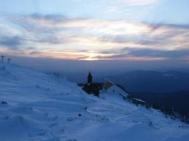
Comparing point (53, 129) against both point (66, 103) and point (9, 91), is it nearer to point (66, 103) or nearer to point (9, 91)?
point (66, 103)

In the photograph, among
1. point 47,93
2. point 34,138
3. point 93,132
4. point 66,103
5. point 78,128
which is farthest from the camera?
point 47,93

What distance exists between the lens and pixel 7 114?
16.1 meters

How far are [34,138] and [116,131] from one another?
117 inches

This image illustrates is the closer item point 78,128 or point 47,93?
point 78,128

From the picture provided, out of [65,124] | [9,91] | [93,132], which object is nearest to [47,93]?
[9,91]

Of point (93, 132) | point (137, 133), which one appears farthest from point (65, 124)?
point (137, 133)

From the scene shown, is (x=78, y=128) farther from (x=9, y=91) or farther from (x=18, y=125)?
(x=9, y=91)

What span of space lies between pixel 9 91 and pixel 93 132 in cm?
956

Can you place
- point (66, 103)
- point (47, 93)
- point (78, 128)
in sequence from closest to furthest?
point (78, 128) → point (66, 103) → point (47, 93)

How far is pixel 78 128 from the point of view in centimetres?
1595

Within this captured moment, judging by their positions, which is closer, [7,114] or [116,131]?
[116,131]

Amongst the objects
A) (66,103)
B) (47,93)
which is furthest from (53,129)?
(47,93)

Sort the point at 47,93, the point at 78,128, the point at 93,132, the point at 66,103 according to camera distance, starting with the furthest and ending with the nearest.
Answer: the point at 47,93 → the point at 66,103 → the point at 78,128 → the point at 93,132

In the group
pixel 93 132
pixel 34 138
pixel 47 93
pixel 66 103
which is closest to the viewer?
pixel 34 138
